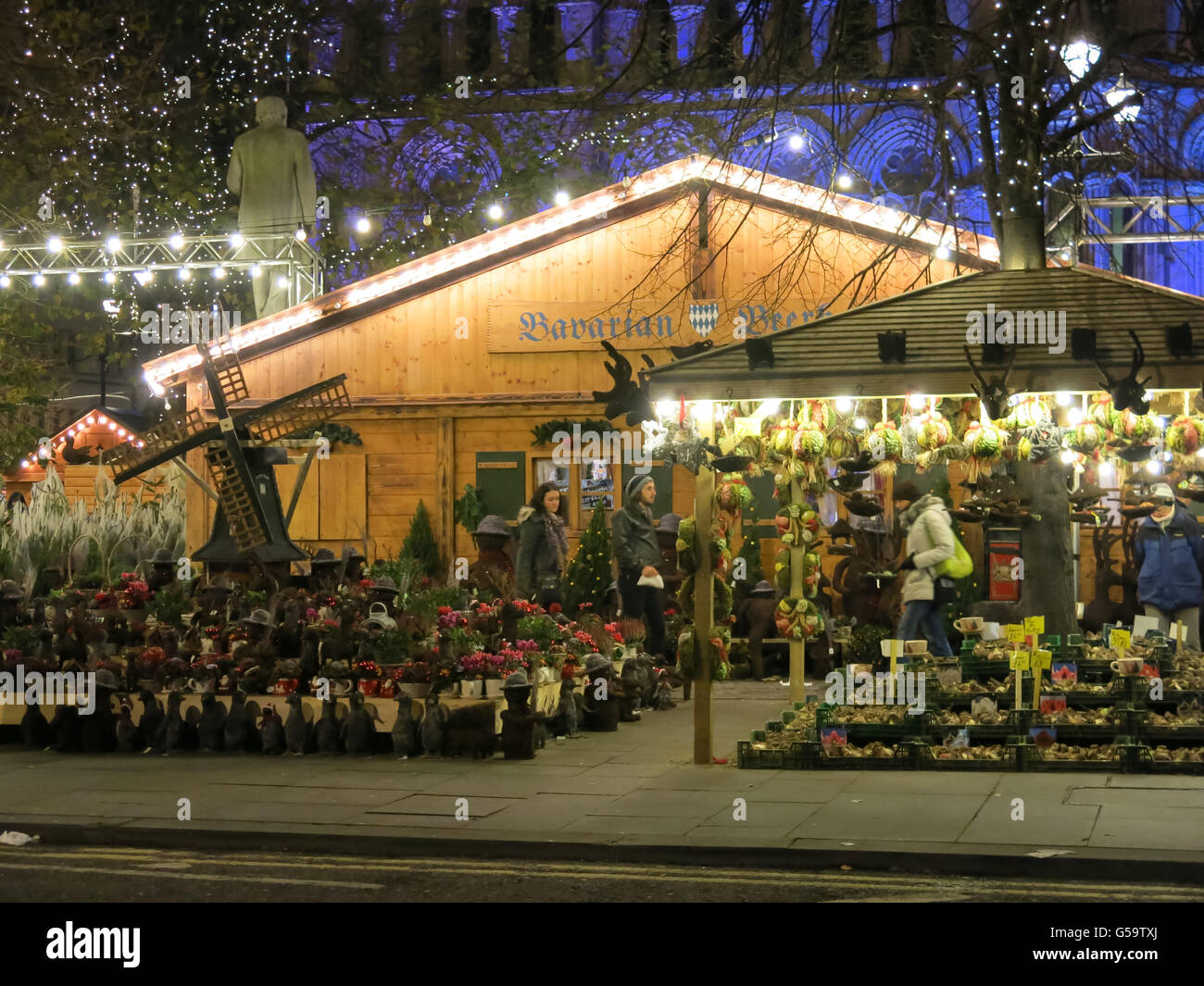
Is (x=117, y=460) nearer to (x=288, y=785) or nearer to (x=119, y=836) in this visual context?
(x=288, y=785)

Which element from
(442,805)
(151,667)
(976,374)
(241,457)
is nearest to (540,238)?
(241,457)

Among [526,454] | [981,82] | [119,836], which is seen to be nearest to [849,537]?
[526,454]

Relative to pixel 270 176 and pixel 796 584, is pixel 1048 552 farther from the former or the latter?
pixel 270 176

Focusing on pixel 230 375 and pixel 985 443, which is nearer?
pixel 985 443

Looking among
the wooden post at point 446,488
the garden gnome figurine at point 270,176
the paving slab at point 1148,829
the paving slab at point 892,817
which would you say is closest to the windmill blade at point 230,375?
the wooden post at point 446,488

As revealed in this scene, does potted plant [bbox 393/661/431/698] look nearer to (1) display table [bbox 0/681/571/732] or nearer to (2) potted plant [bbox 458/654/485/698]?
(1) display table [bbox 0/681/571/732]

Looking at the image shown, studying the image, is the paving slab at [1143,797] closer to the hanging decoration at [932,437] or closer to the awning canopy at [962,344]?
the awning canopy at [962,344]

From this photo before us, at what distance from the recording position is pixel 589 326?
22078 millimetres

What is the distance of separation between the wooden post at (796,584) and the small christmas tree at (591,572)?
15.1 feet

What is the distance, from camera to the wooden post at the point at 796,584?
520 inches

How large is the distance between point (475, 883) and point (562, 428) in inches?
538

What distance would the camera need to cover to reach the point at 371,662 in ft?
43.5
